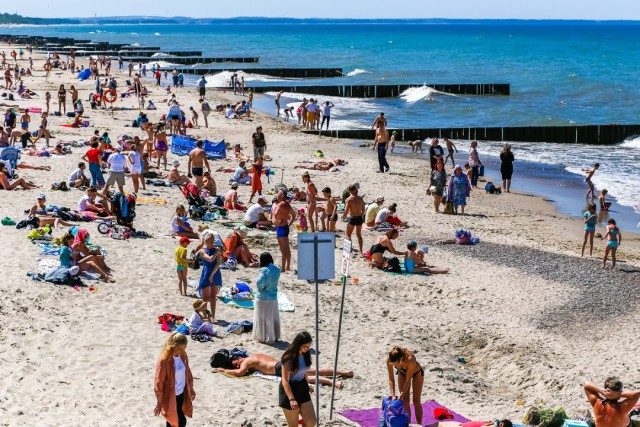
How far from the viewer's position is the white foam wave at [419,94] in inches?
2148

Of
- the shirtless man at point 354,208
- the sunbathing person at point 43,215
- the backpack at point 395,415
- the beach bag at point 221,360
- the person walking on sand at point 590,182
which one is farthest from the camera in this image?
the person walking on sand at point 590,182

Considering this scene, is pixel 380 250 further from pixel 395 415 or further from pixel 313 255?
pixel 395 415

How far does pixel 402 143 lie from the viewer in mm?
35594

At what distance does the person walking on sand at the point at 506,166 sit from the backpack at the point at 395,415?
54.3 feet

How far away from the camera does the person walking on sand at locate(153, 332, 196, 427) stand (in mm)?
8242

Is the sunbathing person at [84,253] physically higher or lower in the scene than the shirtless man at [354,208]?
lower

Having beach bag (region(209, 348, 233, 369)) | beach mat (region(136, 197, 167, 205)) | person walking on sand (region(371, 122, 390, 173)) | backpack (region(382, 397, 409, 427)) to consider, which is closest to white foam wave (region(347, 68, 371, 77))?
person walking on sand (region(371, 122, 390, 173))

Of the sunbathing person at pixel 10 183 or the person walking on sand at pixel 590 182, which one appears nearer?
the sunbathing person at pixel 10 183

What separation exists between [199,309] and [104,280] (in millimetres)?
2442

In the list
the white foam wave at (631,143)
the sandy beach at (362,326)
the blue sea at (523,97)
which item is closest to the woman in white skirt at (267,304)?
the sandy beach at (362,326)

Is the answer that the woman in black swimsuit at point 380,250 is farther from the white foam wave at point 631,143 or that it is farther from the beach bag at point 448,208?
the white foam wave at point 631,143

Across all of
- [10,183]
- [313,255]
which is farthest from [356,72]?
[313,255]

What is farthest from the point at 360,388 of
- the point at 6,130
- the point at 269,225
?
the point at 6,130

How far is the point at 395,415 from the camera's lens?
9.27m
